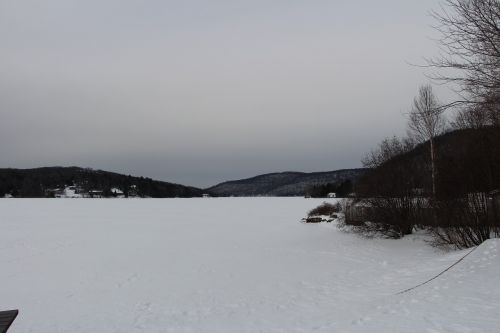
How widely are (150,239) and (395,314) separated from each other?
16.7 meters

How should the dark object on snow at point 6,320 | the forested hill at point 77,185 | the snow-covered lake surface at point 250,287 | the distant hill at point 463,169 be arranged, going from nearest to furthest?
the dark object on snow at point 6,320
the snow-covered lake surface at point 250,287
the distant hill at point 463,169
the forested hill at point 77,185

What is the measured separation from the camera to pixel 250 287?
35.1ft

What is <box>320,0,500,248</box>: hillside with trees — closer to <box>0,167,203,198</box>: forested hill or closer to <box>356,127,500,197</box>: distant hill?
<box>356,127,500,197</box>: distant hill

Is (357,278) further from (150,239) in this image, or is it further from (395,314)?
(150,239)

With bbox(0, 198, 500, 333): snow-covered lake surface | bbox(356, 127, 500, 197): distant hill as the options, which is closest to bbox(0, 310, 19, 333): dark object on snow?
bbox(0, 198, 500, 333): snow-covered lake surface

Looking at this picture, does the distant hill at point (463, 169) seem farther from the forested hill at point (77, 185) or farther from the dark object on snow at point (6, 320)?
the forested hill at point (77, 185)

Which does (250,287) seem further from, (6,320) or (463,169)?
(463,169)

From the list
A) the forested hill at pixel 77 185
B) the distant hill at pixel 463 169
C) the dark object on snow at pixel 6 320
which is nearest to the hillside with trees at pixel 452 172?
the distant hill at pixel 463 169

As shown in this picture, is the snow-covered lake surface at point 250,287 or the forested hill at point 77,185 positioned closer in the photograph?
the snow-covered lake surface at point 250,287

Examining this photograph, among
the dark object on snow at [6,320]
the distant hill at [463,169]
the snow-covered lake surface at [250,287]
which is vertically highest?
the distant hill at [463,169]

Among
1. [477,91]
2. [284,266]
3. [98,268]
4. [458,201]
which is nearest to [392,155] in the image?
[458,201]

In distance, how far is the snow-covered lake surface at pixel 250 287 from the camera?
6965mm

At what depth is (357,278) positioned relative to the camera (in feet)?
36.8

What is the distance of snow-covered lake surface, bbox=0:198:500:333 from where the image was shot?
696 cm
